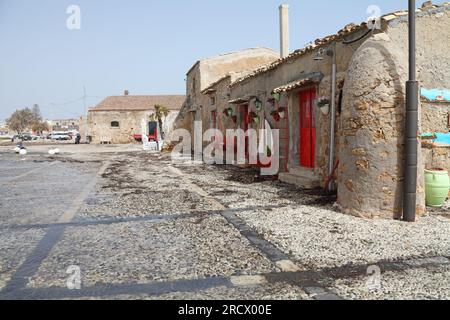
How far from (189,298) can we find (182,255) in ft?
3.52

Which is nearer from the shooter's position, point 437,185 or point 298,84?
point 437,185

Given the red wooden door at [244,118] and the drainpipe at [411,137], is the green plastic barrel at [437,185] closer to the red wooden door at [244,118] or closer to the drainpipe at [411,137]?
the drainpipe at [411,137]

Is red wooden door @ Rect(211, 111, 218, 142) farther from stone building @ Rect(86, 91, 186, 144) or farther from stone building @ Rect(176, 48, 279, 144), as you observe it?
stone building @ Rect(86, 91, 186, 144)

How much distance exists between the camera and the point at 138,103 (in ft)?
137

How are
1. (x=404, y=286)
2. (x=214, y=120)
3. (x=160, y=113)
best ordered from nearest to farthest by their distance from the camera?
1. (x=404, y=286)
2. (x=214, y=120)
3. (x=160, y=113)

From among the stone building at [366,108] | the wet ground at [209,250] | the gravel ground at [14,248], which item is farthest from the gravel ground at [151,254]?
the stone building at [366,108]

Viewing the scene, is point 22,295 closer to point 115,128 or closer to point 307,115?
point 307,115

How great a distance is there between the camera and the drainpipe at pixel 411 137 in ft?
17.4

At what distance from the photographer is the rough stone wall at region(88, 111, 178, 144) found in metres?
40.1

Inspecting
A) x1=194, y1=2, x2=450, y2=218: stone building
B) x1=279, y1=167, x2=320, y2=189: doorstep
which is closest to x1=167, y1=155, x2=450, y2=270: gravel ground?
x1=194, y1=2, x2=450, y2=218: stone building

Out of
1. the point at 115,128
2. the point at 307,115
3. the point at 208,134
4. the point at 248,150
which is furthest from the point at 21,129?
the point at 307,115

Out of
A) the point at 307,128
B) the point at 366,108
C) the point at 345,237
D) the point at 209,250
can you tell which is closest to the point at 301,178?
the point at 307,128

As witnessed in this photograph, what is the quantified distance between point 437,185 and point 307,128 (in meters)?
3.94

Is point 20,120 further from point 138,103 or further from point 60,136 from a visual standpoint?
point 138,103
